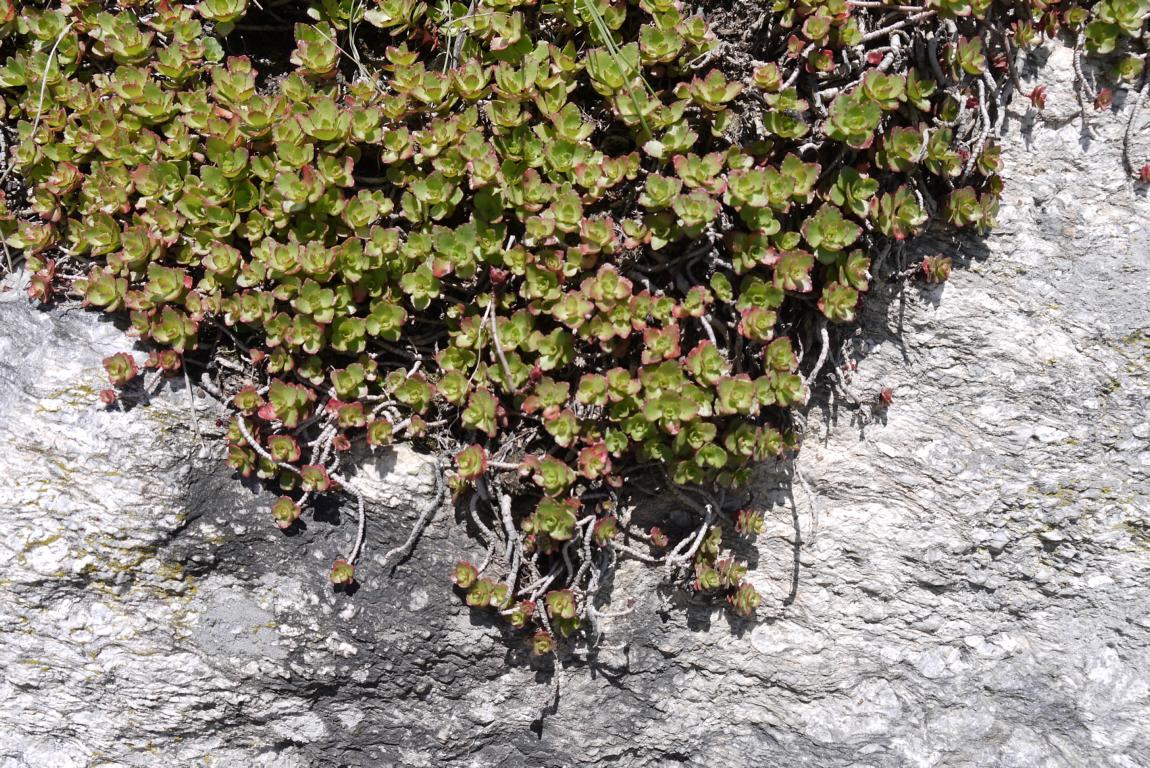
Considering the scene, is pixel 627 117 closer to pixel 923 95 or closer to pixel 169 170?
pixel 923 95

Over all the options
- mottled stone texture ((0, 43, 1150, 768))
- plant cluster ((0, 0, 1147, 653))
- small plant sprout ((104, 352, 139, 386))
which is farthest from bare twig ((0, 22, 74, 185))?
small plant sprout ((104, 352, 139, 386))

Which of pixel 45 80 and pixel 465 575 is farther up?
pixel 45 80

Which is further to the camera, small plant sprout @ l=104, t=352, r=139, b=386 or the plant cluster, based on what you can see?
small plant sprout @ l=104, t=352, r=139, b=386

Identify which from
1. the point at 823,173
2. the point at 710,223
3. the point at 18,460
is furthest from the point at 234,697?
the point at 823,173

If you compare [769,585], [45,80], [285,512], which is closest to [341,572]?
[285,512]

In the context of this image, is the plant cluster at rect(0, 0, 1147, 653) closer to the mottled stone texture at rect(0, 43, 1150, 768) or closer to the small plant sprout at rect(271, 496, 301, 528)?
the small plant sprout at rect(271, 496, 301, 528)

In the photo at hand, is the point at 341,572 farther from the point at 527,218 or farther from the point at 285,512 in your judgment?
the point at 527,218
